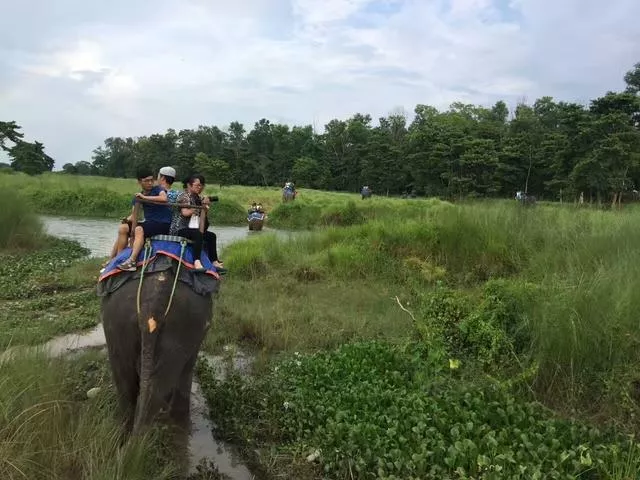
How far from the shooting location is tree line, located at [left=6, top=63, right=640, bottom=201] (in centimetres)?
2969

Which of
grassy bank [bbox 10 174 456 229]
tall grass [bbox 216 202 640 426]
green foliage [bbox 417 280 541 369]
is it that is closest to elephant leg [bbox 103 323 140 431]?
green foliage [bbox 417 280 541 369]

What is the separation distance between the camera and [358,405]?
15.7 ft

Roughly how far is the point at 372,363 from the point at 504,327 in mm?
1381

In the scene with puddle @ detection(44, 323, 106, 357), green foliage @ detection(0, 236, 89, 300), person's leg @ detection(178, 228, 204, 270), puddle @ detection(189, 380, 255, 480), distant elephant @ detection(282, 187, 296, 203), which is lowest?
puddle @ detection(189, 380, 255, 480)

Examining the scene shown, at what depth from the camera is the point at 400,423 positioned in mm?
4363

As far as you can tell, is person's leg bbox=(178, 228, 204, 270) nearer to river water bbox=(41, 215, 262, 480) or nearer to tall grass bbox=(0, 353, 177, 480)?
tall grass bbox=(0, 353, 177, 480)

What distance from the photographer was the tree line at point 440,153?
29688 millimetres

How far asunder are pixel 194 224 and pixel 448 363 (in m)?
2.66

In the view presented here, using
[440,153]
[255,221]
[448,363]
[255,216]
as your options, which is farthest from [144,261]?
[440,153]

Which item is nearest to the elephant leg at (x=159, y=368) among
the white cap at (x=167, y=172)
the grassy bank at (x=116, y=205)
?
the white cap at (x=167, y=172)

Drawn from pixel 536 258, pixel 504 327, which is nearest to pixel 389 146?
pixel 536 258

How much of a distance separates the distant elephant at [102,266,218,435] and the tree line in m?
10.7

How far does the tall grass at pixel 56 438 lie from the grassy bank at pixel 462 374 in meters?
1.12

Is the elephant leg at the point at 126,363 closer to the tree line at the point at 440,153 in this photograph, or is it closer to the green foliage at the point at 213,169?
the tree line at the point at 440,153
